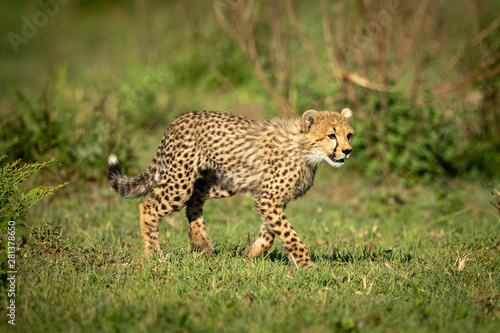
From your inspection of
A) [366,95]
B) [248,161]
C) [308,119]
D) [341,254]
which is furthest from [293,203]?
[308,119]

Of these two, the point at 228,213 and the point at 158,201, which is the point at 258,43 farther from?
the point at 158,201

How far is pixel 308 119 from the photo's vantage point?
16.9 feet

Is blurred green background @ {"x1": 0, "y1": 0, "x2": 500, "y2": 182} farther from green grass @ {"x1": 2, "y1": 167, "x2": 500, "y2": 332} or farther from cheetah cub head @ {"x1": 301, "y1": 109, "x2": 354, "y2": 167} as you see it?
cheetah cub head @ {"x1": 301, "y1": 109, "x2": 354, "y2": 167}

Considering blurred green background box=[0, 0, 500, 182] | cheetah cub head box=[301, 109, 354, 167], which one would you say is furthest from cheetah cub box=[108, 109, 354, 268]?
blurred green background box=[0, 0, 500, 182]

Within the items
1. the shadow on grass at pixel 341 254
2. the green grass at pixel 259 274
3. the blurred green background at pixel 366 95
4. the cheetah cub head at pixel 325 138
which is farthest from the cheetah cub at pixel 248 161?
the blurred green background at pixel 366 95

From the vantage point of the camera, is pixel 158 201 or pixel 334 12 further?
pixel 334 12

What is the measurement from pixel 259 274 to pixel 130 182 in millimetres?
1686

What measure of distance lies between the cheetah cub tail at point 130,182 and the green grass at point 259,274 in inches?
17.8

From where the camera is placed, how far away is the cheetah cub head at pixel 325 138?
16.4 ft

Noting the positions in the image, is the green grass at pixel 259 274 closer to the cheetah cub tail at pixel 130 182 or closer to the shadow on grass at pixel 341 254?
the shadow on grass at pixel 341 254

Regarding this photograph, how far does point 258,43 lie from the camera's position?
10.4m

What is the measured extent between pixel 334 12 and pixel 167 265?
5451mm

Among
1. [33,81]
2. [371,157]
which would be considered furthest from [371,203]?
[33,81]

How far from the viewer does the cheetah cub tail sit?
556 centimetres
